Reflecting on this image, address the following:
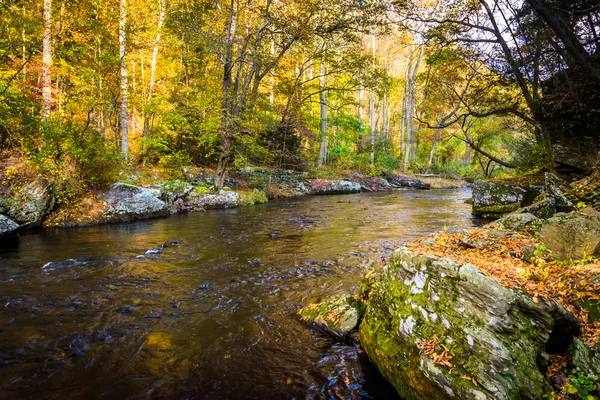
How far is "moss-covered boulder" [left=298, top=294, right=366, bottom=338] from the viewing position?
3.77 metres

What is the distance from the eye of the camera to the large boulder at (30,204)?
30.5ft

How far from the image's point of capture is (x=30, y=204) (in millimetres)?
9664

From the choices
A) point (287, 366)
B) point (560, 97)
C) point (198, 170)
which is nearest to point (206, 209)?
point (198, 170)

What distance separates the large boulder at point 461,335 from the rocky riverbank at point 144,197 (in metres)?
9.10

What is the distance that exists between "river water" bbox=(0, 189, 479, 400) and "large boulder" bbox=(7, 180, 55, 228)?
2.92ft

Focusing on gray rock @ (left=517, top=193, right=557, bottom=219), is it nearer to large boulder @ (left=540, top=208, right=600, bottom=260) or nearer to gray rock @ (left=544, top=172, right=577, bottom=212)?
gray rock @ (left=544, top=172, right=577, bottom=212)

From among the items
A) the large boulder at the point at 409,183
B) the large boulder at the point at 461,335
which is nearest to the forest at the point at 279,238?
the large boulder at the point at 461,335

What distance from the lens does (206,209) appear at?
14.3 meters

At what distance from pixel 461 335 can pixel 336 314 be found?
5.65 feet

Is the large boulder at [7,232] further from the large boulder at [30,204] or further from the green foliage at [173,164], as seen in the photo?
the green foliage at [173,164]

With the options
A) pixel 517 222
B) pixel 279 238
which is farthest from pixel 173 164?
pixel 517 222

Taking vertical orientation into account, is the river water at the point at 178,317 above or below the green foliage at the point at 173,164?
below

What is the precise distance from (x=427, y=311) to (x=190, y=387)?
7.37ft

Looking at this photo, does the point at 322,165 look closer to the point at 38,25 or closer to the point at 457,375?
the point at 38,25
